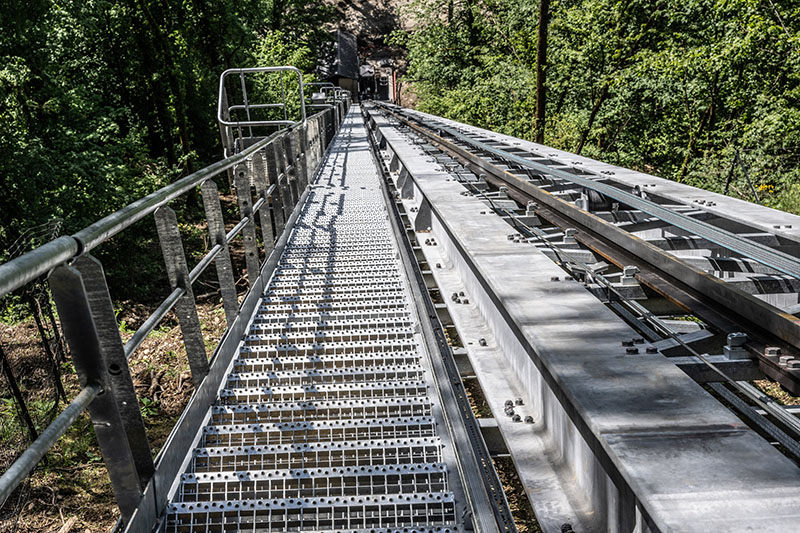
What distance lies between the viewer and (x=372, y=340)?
4.10 meters

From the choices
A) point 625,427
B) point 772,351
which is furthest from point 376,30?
point 625,427

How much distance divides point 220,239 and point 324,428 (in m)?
1.51

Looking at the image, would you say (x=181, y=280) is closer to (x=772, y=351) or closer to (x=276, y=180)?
(x=772, y=351)

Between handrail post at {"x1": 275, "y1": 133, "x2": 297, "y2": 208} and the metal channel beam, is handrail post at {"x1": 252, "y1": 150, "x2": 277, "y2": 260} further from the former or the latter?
the metal channel beam

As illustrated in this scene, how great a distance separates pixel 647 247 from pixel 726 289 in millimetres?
975

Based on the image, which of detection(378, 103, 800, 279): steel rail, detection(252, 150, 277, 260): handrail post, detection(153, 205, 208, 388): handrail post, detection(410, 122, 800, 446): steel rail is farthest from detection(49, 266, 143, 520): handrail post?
detection(252, 150, 277, 260): handrail post

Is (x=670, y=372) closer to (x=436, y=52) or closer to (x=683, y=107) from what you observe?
(x=683, y=107)

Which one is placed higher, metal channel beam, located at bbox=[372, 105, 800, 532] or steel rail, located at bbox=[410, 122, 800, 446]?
metal channel beam, located at bbox=[372, 105, 800, 532]

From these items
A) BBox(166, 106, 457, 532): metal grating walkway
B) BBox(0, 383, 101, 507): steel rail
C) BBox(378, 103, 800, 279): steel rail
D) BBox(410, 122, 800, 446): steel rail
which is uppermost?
BBox(0, 383, 101, 507): steel rail

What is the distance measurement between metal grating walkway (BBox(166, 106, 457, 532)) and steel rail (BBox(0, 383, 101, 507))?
85 cm

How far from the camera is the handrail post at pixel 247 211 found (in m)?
4.63

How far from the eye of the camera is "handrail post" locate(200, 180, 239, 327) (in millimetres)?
3691

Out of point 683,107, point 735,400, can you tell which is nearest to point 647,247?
point 735,400

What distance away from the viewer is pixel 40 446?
153 centimetres
